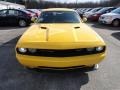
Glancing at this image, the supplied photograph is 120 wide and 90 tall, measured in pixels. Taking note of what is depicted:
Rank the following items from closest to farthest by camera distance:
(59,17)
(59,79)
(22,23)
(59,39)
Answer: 1. (59,39)
2. (59,79)
3. (59,17)
4. (22,23)

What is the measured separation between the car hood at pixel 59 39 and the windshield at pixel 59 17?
4.04ft

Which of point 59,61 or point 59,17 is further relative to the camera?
point 59,17

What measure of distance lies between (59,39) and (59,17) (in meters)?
2.31

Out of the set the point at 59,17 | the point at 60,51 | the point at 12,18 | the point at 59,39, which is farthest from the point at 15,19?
the point at 60,51

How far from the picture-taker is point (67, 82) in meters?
5.35

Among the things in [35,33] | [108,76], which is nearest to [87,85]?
[108,76]

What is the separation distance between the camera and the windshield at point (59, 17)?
24.0 feet

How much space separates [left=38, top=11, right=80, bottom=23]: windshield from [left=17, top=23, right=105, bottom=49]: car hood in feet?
4.04

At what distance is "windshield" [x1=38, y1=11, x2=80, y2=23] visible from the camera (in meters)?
7.31

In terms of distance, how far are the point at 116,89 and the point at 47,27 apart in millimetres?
2443

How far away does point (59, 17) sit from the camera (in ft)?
24.5

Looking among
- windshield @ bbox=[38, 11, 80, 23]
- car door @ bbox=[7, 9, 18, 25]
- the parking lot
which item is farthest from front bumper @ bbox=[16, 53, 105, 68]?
car door @ bbox=[7, 9, 18, 25]

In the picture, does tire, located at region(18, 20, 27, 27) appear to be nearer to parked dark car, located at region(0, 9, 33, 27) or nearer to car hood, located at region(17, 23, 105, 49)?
parked dark car, located at region(0, 9, 33, 27)

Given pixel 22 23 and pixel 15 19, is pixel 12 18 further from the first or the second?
pixel 22 23
